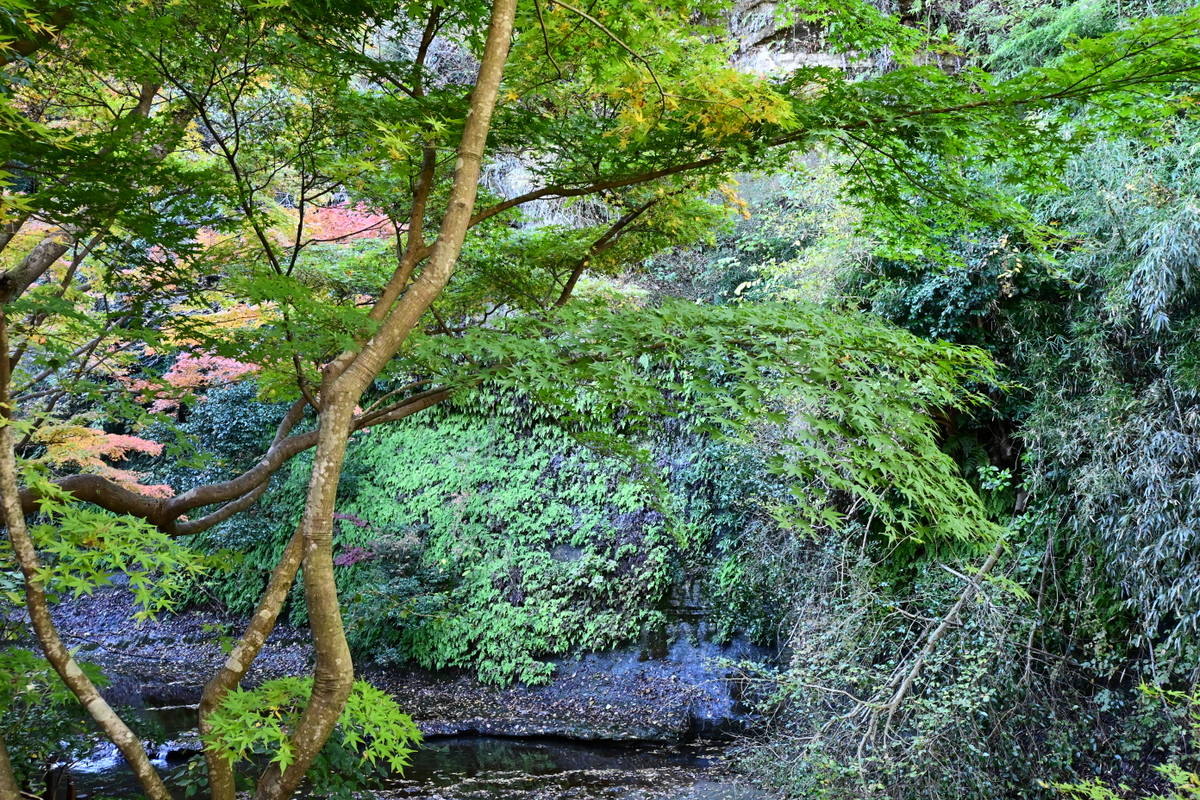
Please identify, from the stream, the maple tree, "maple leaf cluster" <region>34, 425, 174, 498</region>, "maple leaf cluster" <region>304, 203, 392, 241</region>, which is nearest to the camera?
the maple tree

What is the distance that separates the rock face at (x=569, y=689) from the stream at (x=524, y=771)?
0.67ft

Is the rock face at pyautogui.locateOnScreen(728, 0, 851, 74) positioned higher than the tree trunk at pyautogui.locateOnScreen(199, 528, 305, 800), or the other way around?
the rock face at pyautogui.locateOnScreen(728, 0, 851, 74)

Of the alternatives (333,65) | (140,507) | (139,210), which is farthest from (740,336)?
(140,507)

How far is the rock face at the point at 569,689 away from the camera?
6.46 meters

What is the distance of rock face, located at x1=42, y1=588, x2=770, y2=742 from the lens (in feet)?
21.2

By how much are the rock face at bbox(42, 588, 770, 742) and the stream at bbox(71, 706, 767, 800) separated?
8.0 inches

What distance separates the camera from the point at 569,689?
7.16 meters

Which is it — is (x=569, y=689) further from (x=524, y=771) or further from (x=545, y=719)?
(x=524, y=771)

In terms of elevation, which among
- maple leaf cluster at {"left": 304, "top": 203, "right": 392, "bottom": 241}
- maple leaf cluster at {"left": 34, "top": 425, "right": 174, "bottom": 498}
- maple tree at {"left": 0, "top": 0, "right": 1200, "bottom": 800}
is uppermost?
maple leaf cluster at {"left": 304, "top": 203, "right": 392, "bottom": 241}

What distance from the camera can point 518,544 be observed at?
8.23 meters

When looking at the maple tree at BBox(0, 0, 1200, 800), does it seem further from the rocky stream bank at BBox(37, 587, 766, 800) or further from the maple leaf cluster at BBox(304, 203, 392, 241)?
the rocky stream bank at BBox(37, 587, 766, 800)

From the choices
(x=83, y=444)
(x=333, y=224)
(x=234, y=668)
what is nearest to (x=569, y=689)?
(x=83, y=444)

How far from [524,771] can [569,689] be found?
4.70 feet

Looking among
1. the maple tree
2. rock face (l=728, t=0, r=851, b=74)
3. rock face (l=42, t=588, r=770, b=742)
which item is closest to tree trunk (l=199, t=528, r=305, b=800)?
the maple tree
